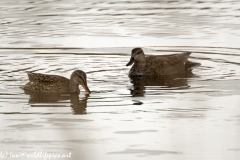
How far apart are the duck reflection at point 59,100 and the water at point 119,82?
0.02 meters

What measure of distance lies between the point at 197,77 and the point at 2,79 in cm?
309

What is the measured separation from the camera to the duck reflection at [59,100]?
1109 cm

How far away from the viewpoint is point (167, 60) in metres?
14.8

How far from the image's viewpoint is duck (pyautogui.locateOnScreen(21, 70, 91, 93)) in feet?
40.8

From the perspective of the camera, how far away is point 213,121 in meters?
9.98

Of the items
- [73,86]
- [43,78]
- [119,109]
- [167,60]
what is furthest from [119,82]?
[119,109]

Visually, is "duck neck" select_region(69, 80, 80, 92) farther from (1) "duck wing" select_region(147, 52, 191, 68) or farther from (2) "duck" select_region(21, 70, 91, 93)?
(1) "duck wing" select_region(147, 52, 191, 68)

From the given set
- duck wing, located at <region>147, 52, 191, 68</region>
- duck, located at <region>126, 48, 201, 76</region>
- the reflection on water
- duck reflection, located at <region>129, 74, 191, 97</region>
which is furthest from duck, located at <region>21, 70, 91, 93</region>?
duck wing, located at <region>147, 52, 191, 68</region>

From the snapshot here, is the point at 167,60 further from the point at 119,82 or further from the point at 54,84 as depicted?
the point at 54,84

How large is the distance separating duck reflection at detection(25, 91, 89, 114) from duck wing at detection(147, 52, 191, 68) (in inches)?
105

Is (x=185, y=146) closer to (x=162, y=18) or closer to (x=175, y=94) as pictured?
(x=175, y=94)

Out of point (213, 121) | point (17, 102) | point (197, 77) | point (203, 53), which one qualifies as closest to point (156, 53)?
point (203, 53)

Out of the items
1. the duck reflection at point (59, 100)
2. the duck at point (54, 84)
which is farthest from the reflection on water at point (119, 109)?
the duck at point (54, 84)

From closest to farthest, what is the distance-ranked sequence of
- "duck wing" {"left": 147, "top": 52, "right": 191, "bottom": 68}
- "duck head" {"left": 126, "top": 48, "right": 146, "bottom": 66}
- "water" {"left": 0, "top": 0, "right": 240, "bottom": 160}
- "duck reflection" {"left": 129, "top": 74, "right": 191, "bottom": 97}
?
1. "water" {"left": 0, "top": 0, "right": 240, "bottom": 160}
2. "duck reflection" {"left": 129, "top": 74, "right": 191, "bottom": 97}
3. "duck head" {"left": 126, "top": 48, "right": 146, "bottom": 66}
4. "duck wing" {"left": 147, "top": 52, "right": 191, "bottom": 68}
